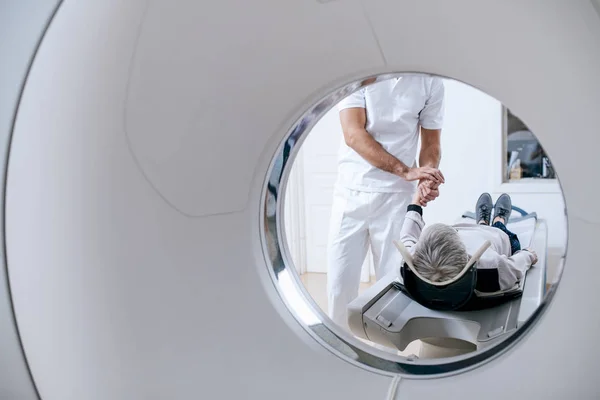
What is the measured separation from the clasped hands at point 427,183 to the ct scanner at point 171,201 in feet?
2.74

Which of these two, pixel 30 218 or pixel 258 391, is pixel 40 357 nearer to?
pixel 30 218

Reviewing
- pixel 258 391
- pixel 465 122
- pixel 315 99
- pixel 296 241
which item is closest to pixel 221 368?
pixel 258 391

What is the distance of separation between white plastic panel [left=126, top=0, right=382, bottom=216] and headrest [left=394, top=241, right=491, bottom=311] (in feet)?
2.95

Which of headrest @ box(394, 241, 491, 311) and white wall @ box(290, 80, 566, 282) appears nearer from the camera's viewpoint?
headrest @ box(394, 241, 491, 311)

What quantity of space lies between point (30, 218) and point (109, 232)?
10 centimetres

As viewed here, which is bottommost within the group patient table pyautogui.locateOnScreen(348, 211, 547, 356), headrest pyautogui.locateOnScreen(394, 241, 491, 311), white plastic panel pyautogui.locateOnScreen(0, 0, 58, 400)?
patient table pyautogui.locateOnScreen(348, 211, 547, 356)

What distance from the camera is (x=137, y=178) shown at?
606mm

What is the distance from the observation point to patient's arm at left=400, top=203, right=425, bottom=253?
4.86ft

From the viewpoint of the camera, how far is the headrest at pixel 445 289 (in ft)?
4.56

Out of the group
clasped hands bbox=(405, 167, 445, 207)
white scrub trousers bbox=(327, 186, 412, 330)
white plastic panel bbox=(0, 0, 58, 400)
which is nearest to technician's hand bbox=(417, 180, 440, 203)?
clasped hands bbox=(405, 167, 445, 207)

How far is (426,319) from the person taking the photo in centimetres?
136

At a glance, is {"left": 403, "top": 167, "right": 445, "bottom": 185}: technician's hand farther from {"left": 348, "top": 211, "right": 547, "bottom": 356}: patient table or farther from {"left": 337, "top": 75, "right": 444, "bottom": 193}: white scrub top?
{"left": 348, "top": 211, "right": 547, "bottom": 356}: patient table

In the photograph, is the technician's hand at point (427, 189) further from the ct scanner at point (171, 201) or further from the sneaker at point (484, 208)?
the ct scanner at point (171, 201)

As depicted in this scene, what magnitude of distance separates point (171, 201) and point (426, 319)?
0.94 metres
